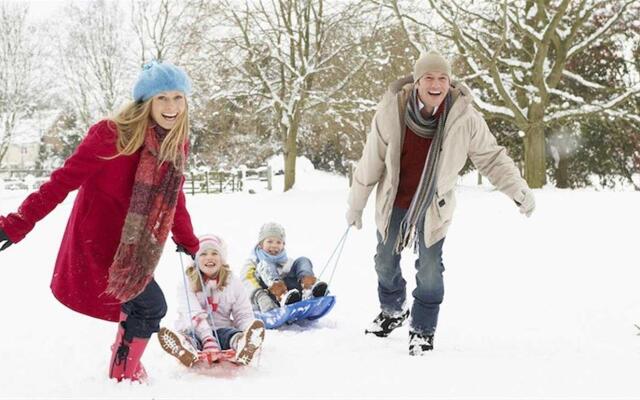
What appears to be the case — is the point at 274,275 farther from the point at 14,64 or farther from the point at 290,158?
the point at 14,64

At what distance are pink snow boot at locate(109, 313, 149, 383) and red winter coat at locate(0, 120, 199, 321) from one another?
0.14 metres

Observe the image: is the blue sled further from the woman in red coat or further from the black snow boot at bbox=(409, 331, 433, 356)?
the woman in red coat

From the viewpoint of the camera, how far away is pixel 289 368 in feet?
11.7

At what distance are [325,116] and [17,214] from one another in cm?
2090

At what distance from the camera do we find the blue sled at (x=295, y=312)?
4672 mm

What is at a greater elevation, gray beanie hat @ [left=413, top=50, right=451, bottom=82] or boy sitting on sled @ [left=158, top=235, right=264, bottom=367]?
gray beanie hat @ [left=413, top=50, right=451, bottom=82]

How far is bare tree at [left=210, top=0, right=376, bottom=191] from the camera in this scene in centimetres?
1898

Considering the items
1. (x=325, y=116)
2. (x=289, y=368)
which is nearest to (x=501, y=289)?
(x=289, y=368)

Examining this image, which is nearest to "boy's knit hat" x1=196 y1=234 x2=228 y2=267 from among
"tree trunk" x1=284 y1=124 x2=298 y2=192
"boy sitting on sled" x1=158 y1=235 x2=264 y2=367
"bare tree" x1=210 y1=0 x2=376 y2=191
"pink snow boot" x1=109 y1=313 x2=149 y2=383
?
"boy sitting on sled" x1=158 y1=235 x2=264 y2=367

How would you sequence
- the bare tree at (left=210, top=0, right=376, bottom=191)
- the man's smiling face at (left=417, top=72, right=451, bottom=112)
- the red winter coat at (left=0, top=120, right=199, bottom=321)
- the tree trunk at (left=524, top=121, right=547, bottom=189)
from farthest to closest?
the bare tree at (left=210, top=0, right=376, bottom=191) < the tree trunk at (left=524, top=121, right=547, bottom=189) < the man's smiling face at (left=417, top=72, right=451, bottom=112) < the red winter coat at (left=0, top=120, right=199, bottom=321)

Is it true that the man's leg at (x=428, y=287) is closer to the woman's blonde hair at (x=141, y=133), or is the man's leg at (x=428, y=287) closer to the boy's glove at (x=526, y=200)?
the boy's glove at (x=526, y=200)

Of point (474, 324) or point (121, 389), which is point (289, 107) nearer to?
point (474, 324)

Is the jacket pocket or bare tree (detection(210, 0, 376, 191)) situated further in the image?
bare tree (detection(210, 0, 376, 191))

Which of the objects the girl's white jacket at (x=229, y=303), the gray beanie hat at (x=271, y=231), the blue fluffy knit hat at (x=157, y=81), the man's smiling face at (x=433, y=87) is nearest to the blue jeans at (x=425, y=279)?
the man's smiling face at (x=433, y=87)
